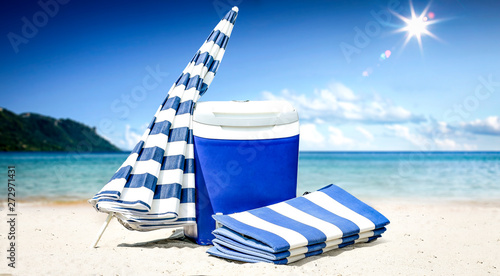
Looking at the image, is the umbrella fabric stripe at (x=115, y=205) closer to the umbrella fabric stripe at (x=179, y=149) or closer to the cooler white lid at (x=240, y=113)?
the umbrella fabric stripe at (x=179, y=149)

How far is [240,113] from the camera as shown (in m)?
2.69

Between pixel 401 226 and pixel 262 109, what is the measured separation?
1781 mm

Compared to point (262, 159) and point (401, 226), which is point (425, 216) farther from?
point (262, 159)

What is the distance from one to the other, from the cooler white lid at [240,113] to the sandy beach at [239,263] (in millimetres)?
822

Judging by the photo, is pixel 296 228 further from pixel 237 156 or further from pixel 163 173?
pixel 163 173

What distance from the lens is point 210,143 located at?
2719mm

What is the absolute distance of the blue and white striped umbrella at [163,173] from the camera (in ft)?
8.46

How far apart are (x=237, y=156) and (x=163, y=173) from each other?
489 mm

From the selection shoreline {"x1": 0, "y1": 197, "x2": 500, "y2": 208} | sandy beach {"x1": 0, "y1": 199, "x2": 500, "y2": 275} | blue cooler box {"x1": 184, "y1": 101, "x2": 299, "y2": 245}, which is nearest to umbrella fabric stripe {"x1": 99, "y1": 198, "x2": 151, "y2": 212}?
sandy beach {"x1": 0, "y1": 199, "x2": 500, "y2": 275}

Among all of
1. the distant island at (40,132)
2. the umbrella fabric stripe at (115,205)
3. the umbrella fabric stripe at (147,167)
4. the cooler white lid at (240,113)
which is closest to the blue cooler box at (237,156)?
the cooler white lid at (240,113)

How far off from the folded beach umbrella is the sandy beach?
0.06 meters

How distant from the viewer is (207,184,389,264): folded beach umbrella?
2.28 metres

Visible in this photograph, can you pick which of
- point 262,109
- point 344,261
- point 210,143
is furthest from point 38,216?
point 344,261

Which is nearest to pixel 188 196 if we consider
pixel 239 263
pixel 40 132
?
pixel 239 263
